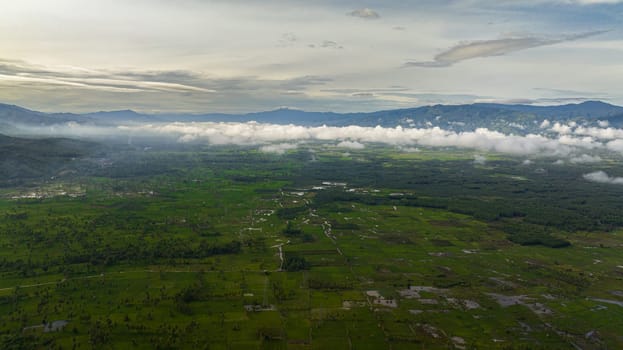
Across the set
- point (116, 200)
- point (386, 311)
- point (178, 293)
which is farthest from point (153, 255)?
point (116, 200)

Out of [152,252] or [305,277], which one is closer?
[305,277]

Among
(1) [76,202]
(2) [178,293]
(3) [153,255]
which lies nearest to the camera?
(2) [178,293]

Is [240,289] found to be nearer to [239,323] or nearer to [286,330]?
[239,323]

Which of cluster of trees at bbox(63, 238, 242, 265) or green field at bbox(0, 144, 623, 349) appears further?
cluster of trees at bbox(63, 238, 242, 265)

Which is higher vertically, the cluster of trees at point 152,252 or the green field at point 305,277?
the cluster of trees at point 152,252

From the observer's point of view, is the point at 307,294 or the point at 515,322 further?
the point at 307,294

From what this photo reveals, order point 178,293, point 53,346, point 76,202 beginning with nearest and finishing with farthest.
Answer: point 53,346 < point 178,293 < point 76,202

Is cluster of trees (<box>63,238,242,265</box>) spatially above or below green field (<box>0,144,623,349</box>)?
above

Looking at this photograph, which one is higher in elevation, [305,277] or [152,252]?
[152,252]
